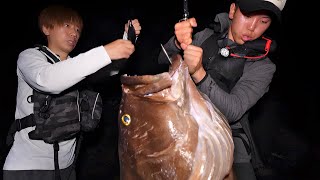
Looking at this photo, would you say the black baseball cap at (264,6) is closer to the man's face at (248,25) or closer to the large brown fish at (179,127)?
the man's face at (248,25)

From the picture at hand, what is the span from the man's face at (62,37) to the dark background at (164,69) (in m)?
4.08

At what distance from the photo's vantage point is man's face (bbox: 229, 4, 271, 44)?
296cm

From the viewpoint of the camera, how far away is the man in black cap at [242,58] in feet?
9.41

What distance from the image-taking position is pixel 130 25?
302cm

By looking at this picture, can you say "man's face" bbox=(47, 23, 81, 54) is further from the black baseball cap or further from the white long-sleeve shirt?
the black baseball cap

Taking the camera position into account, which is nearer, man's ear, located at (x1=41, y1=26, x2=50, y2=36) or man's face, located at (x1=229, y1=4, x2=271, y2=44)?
man's face, located at (x1=229, y1=4, x2=271, y2=44)

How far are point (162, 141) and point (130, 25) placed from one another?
129cm

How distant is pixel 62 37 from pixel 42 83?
2.60ft

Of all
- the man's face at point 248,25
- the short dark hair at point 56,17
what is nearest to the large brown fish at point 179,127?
the man's face at point 248,25

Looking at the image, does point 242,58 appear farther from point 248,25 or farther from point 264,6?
point 264,6

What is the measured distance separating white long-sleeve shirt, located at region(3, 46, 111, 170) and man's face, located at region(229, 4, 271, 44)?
1136 millimetres

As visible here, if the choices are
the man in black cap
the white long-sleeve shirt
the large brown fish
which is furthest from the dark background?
the large brown fish

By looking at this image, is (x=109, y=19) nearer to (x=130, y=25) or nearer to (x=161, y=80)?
(x=130, y=25)

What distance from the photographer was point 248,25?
117 inches
